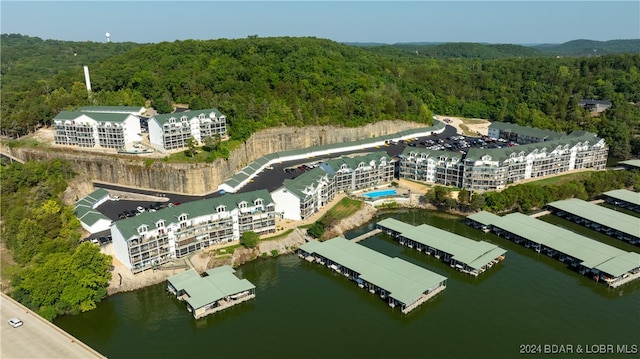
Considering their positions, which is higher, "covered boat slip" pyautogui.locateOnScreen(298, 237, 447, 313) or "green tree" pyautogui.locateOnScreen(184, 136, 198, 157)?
"green tree" pyautogui.locateOnScreen(184, 136, 198, 157)

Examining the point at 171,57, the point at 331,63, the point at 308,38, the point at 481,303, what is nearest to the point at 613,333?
the point at 481,303

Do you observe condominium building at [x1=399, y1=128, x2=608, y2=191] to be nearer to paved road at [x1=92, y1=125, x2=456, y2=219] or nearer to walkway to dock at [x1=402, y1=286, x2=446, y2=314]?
paved road at [x1=92, y1=125, x2=456, y2=219]

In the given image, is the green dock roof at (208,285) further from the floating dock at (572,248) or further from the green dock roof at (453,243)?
the floating dock at (572,248)

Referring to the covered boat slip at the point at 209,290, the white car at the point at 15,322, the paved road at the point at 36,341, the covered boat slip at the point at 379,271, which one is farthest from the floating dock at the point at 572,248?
the white car at the point at 15,322

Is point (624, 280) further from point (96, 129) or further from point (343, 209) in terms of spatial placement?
point (96, 129)

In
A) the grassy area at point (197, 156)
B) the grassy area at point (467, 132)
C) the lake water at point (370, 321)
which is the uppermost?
the grassy area at point (197, 156)

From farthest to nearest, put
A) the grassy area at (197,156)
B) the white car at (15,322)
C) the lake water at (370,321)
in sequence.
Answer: the grassy area at (197,156) < the white car at (15,322) < the lake water at (370,321)

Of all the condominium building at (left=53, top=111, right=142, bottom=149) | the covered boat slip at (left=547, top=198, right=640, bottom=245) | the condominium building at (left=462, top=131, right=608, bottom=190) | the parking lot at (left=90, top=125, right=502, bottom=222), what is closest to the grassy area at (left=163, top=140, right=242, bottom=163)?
the parking lot at (left=90, top=125, right=502, bottom=222)
